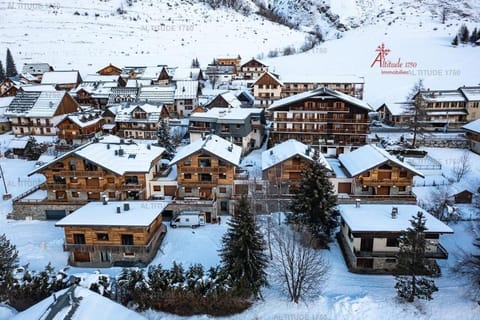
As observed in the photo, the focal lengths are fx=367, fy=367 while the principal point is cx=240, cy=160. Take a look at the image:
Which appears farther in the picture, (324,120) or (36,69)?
(36,69)

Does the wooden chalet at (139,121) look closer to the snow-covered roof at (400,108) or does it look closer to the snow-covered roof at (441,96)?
the snow-covered roof at (400,108)

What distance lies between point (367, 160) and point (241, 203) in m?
19.8

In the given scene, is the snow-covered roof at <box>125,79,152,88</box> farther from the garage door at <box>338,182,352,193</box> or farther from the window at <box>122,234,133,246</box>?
the window at <box>122,234,133,246</box>

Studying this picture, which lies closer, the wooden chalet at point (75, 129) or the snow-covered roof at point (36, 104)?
the wooden chalet at point (75, 129)

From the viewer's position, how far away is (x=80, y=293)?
22078 millimetres

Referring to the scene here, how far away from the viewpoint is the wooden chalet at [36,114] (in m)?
65.9

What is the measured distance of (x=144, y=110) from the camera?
63.6 m

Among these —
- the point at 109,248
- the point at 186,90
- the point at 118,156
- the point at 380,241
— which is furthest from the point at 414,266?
the point at 186,90

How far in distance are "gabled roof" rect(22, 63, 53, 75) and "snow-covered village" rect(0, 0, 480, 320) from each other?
14.8 m

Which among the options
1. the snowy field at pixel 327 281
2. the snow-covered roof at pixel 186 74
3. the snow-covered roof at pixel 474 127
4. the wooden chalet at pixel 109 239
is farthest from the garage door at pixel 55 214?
the snow-covered roof at pixel 474 127

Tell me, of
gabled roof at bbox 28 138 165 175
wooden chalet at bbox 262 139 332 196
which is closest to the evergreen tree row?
wooden chalet at bbox 262 139 332 196

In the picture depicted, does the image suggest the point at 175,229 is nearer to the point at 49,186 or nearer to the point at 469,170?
the point at 49,186

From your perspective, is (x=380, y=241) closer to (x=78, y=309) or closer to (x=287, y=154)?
(x=287, y=154)

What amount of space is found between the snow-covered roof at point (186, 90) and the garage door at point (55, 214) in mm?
40269
